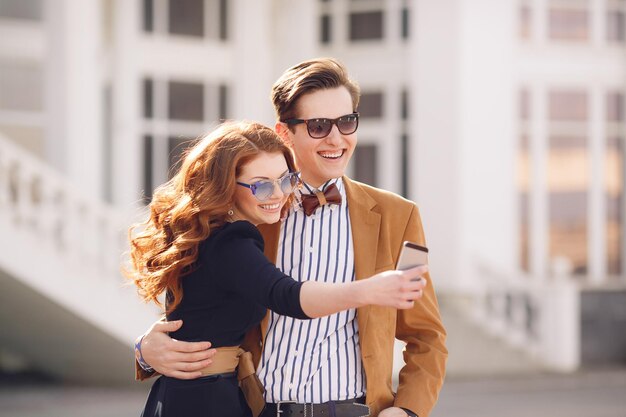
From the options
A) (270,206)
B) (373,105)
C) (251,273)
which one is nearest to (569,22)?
(373,105)

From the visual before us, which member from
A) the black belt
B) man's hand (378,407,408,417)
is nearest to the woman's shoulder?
the black belt

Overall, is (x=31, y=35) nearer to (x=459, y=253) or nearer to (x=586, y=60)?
(x=459, y=253)

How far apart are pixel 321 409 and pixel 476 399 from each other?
309 inches

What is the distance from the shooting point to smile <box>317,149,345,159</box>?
9.72ft

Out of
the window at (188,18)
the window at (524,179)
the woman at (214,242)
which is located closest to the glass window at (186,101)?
the window at (188,18)

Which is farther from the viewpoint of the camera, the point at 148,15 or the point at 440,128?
the point at 440,128

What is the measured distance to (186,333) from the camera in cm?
279

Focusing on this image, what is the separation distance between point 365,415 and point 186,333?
1.74ft

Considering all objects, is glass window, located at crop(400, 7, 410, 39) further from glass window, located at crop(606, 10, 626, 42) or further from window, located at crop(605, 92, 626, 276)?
window, located at crop(605, 92, 626, 276)

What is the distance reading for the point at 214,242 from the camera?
265cm

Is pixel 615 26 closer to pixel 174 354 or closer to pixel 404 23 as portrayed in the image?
pixel 404 23

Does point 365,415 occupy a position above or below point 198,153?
below

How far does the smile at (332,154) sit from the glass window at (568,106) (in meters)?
11.8

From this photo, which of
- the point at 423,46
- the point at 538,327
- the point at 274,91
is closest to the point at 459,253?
the point at 538,327
